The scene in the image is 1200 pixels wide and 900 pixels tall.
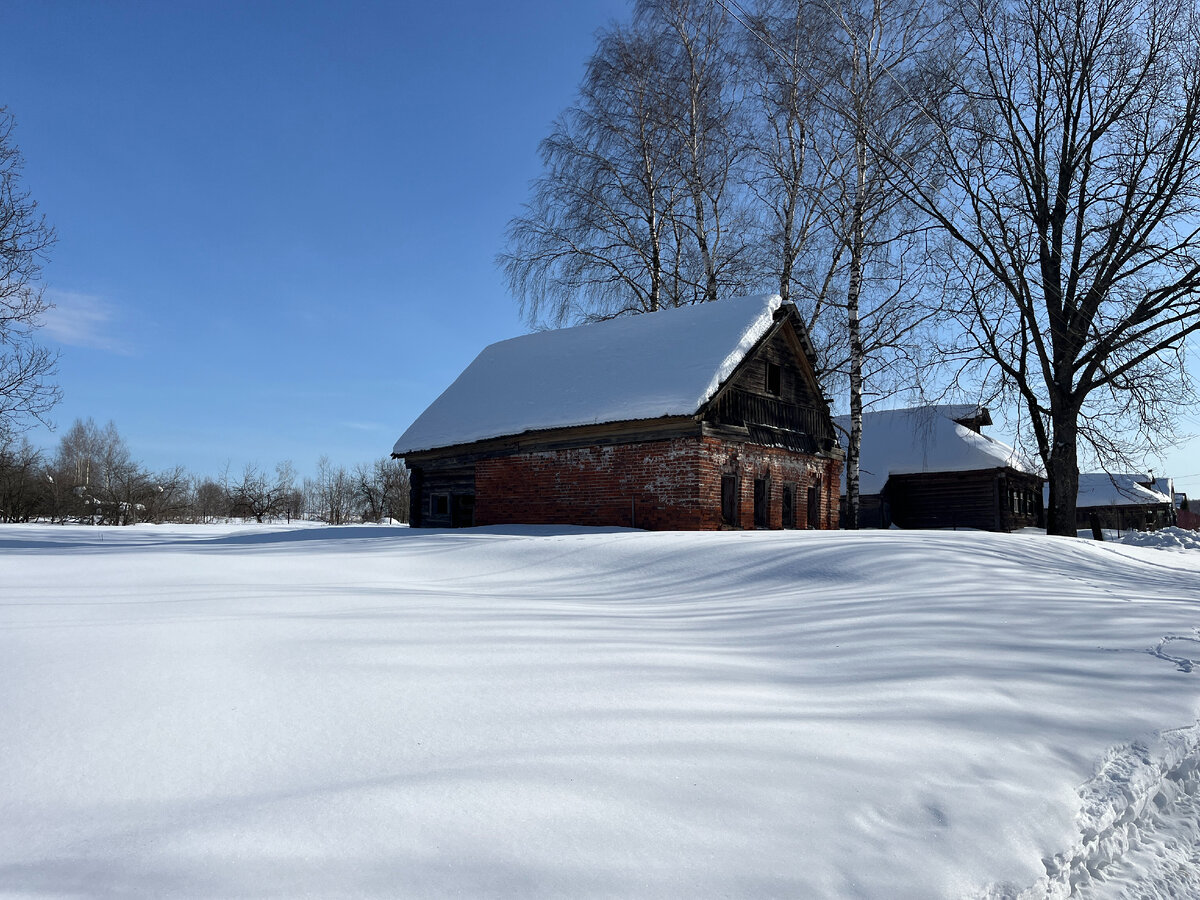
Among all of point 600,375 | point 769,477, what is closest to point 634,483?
point 600,375

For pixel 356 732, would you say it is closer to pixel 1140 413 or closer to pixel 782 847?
pixel 782 847

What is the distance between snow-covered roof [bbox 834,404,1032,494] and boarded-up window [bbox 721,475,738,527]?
1247 cm

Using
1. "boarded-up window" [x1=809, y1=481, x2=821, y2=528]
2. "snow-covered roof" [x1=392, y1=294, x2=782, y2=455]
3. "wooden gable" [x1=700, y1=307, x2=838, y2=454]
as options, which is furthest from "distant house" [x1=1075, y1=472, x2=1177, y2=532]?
"snow-covered roof" [x1=392, y1=294, x2=782, y2=455]

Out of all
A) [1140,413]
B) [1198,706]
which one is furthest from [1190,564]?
[1198,706]

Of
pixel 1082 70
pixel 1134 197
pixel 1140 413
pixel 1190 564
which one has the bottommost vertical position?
pixel 1190 564

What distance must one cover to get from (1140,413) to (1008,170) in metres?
5.66

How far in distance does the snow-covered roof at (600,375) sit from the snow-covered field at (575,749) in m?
9.82

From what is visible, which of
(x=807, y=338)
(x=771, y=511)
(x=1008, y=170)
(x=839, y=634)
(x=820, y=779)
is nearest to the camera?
(x=820, y=779)

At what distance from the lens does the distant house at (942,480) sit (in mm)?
27500

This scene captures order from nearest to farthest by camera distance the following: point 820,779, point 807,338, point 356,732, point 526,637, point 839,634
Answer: point 820,779 → point 356,732 → point 526,637 → point 839,634 → point 807,338

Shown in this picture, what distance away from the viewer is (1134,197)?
1438 cm

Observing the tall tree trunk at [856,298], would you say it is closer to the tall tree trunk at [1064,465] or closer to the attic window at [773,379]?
the attic window at [773,379]

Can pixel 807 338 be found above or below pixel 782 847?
above

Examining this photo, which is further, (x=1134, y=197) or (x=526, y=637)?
(x=1134, y=197)
